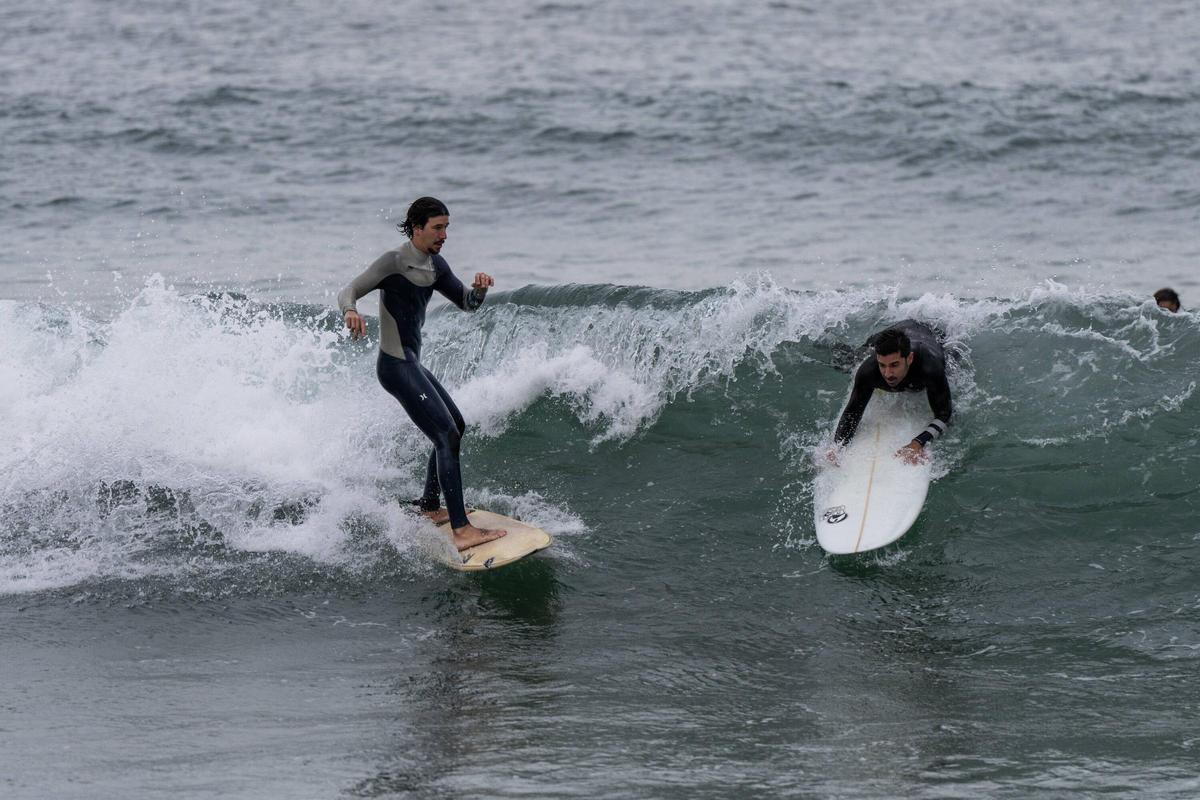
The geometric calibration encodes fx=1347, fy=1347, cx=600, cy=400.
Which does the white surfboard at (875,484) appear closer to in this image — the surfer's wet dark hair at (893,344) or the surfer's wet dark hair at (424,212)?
the surfer's wet dark hair at (893,344)

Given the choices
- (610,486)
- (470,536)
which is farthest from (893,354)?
(470,536)

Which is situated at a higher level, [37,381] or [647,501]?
[37,381]

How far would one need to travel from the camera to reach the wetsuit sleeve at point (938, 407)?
808cm

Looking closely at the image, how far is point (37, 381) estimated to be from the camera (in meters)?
9.98

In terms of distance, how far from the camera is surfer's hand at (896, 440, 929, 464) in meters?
8.11

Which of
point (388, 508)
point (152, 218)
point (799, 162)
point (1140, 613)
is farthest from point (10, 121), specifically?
point (1140, 613)

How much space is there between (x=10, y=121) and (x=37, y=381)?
49.0 ft

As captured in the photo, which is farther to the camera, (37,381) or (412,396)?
(37,381)

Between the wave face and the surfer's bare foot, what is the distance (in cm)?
36

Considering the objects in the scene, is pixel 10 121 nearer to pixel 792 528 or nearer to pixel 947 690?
pixel 792 528

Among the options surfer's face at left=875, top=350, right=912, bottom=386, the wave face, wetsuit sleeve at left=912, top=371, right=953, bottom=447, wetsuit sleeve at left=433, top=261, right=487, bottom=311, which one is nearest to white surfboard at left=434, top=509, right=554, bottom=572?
the wave face

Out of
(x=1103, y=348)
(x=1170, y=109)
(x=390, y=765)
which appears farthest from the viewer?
(x=1170, y=109)

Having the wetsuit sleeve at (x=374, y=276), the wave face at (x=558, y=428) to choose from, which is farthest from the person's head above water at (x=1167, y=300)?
the wetsuit sleeve at (x=374, y=276)

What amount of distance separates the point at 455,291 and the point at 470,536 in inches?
53.8
